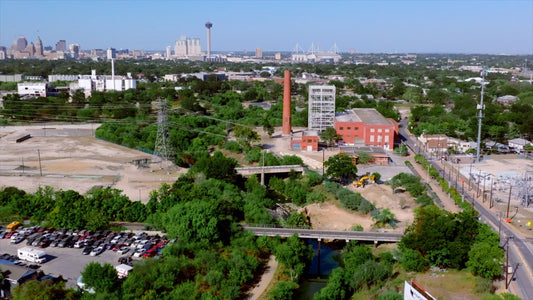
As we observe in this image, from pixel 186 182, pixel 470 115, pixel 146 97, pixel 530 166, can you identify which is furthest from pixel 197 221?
pixel 146 97

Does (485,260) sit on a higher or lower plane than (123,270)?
higher

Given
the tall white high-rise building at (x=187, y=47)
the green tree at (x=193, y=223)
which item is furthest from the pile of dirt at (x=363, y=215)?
the tall white high-rise building at (x=187, y=47)

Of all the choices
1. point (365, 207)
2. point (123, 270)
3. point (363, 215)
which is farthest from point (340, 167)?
point (123, 270)

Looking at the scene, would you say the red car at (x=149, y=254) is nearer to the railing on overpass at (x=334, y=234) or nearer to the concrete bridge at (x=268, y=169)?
the railing on overpass at (x=334, y=234)

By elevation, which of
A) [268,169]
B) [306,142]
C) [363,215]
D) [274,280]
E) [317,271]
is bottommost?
[317,271]

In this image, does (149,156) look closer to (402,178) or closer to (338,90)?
(402,178)

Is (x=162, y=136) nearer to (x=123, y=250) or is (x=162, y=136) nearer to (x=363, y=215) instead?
(x=123, y=250)

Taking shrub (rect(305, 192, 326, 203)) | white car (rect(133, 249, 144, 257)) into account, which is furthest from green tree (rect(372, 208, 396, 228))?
white car (rect(133, 249, 144, 257))
